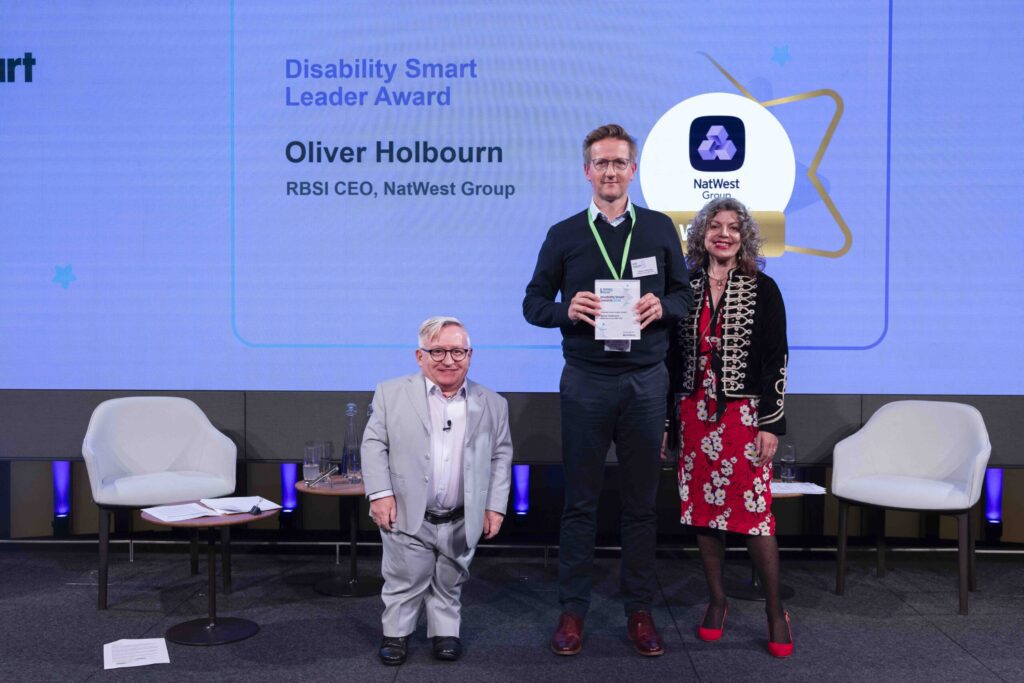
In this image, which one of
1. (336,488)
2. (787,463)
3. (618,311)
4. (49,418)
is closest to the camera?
(618,311)

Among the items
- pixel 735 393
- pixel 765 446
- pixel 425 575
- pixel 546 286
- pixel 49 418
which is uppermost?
pixel 546 286

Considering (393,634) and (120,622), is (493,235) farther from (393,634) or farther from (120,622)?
(120,622)

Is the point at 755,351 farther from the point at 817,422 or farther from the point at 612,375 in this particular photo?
the point at 817,422

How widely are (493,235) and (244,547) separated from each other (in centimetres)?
207

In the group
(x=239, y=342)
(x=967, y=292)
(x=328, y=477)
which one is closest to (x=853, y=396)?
(x=967, y=292)

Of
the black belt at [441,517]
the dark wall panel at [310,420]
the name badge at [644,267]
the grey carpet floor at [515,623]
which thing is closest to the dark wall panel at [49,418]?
the dark wall panel at [310,420]

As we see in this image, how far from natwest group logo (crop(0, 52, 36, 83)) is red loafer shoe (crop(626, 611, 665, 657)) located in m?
3.96

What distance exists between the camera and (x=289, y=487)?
4.73 metres

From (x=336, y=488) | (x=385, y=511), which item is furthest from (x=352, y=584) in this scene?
(x=385, y=511)

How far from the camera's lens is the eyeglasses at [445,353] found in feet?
9.93

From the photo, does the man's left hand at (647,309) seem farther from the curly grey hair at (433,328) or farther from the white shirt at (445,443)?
the white shirt at (445,443)

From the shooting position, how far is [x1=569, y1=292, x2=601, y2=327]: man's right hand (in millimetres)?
3021

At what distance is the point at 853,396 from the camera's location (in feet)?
14.5

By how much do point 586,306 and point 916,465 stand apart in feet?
7.19
